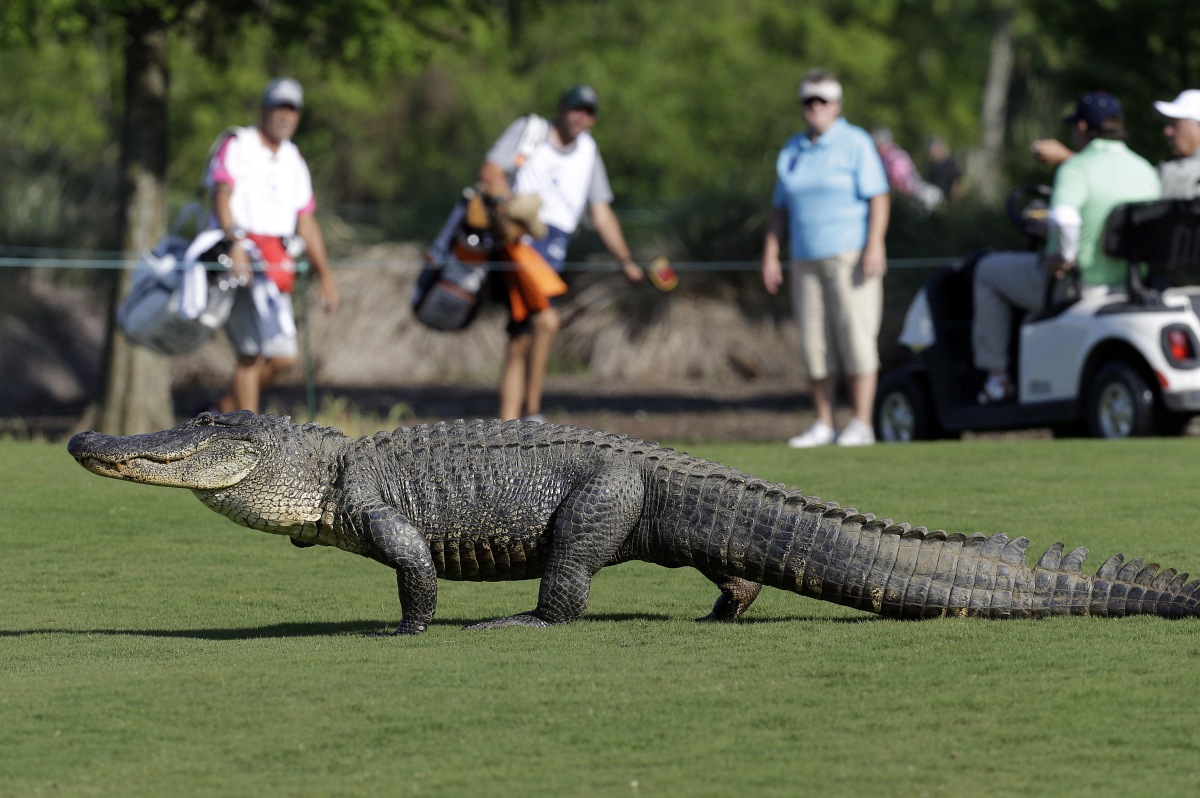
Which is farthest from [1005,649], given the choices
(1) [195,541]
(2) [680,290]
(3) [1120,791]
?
(2) [680,290]

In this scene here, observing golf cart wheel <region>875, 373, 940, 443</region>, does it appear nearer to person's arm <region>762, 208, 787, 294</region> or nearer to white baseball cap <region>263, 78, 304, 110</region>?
person's arm <region>762, 208, 787, 294</region>

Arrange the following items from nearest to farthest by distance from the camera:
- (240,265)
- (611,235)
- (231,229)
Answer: (240,265)
(231,229)
(611,235)

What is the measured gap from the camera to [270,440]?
6.12 m

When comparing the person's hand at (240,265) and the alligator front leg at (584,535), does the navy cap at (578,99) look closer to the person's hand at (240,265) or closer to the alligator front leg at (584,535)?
the person's hand at (240,265)

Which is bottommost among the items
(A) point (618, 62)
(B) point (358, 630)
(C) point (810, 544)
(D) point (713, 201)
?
(B) point (358, 630)

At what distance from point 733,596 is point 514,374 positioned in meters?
5.71

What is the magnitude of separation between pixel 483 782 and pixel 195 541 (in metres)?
4.33

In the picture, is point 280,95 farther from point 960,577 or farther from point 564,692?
point 564,692

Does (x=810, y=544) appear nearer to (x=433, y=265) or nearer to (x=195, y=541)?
(x=195, y=541)

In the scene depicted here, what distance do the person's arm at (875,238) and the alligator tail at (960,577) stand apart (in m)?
5.60

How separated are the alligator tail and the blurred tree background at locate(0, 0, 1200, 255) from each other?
847 cm

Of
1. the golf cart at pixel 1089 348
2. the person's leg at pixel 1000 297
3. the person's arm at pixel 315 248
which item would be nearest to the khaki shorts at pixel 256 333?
the person's arm at pixel 315 248

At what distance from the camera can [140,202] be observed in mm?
13625

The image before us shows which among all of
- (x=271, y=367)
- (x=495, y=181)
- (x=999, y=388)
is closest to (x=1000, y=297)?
(x=999, y=388)
